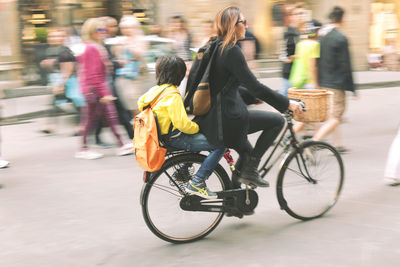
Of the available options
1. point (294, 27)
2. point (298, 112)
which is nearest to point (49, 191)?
point (298, 112)

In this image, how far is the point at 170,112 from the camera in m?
3.69

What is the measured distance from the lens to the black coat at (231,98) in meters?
3.67

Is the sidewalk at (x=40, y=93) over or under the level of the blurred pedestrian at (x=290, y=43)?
under

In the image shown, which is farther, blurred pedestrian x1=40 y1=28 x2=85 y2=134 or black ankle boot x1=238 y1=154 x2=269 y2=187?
blurred pedestrian x1=40 y1=28 x2=85 y2=134

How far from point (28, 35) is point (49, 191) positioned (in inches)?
355

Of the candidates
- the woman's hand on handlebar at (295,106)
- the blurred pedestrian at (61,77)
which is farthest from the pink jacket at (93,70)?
the woman's hand on handlebar at (295,106)

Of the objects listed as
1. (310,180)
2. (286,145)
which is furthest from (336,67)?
(286,145)

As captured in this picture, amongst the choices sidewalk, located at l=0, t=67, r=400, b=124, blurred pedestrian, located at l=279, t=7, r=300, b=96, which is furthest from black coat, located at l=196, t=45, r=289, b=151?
sidewalk, located at l=0, t=67, r=400, b=124

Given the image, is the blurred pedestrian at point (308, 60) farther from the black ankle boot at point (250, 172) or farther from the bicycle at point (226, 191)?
the black ankle boot at point (250, 172)

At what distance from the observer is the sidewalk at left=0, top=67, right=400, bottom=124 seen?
395 inches

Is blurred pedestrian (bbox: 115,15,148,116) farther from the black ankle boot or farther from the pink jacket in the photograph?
Result: the black ankle boot

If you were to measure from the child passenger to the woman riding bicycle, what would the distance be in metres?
0.11

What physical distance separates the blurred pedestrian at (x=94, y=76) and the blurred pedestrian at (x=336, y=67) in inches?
115

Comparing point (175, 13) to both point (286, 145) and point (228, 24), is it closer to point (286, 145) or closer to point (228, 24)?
point (286, 145)
